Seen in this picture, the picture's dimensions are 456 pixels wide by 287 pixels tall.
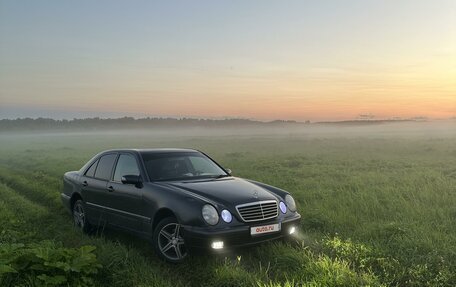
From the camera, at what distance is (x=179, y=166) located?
6977 mm

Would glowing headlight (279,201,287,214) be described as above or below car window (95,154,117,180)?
below

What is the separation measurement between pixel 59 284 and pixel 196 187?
7.17 feet

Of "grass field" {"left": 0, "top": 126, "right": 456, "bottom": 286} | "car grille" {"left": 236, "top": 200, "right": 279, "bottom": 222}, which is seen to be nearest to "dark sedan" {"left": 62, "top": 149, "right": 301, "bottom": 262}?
"car grille" {"left": 236, "top": 200, "right": 279, "bottom": 222}

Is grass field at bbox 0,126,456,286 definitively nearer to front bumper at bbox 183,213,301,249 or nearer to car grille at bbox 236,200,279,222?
front bumper at bbox 183,213,301,249

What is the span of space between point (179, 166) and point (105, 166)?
5.19 ft

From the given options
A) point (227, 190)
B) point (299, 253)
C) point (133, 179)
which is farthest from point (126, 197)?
point (299, 253)

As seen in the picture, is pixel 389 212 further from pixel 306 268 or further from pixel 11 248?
pixel 11 248

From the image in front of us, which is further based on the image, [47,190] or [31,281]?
[47,190]

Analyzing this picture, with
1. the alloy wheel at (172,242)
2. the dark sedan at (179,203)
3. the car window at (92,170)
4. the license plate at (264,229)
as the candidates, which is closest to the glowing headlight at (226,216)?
the dark sedan at (179,203)

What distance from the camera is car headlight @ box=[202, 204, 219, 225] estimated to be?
542 centimetres

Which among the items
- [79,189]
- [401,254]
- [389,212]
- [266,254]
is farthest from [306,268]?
[79,189]

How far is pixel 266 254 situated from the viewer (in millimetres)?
5941

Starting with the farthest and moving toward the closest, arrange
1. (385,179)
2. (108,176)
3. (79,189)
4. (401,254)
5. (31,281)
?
(385,179), (79,189), (108,176), (401,254), (31,281)

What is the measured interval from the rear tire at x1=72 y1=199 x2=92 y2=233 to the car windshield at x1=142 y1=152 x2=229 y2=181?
6.54 ft
